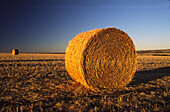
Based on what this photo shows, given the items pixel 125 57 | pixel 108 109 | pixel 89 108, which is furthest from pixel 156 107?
pixel 125 57

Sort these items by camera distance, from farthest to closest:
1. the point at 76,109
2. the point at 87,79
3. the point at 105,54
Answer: the point at 105,54 < the point at 87,79 < the point at 76,109

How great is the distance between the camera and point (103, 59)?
4988 millimetres

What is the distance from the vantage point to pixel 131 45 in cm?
538

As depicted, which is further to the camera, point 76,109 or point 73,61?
point 73,61

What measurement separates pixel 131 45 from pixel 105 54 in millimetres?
1221

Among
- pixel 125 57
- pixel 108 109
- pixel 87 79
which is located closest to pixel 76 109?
pixel 108 109

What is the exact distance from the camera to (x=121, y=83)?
204 inches

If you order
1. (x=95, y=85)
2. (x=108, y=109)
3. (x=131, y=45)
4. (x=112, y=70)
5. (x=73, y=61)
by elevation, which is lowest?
(x=108, y=109)

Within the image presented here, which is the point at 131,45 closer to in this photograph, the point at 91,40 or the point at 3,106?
the point at 91,40

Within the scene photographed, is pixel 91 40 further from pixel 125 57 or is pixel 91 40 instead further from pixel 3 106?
pixel 3 106

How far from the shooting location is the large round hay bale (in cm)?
468

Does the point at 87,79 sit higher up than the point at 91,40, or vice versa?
the point at 91,40

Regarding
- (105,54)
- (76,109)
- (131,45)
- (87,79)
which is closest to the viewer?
(76,109)

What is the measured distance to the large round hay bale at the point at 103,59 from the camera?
4.68 meters
